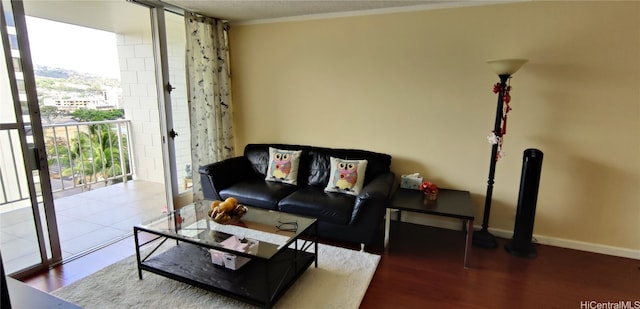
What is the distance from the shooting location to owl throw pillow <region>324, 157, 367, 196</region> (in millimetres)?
3172

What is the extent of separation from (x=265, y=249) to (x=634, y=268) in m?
2.99

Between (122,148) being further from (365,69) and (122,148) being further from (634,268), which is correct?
(634,268)

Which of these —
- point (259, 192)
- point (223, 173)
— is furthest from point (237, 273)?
point (223, 173)

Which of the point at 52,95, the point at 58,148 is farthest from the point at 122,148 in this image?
the point at 52,95

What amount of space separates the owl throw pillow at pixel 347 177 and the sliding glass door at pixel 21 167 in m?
2.36

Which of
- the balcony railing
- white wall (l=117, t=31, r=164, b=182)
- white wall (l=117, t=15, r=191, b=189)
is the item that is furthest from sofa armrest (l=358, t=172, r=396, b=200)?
the balcony railing

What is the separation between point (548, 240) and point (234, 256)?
2858mm

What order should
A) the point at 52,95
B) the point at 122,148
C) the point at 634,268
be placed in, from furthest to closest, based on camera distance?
1. the point at 122,148
2. the point at 52,95
3. the point at 634,268

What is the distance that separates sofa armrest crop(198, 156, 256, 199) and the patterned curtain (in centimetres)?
42

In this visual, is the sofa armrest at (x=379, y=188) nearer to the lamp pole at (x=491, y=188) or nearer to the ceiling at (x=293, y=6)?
the lamp pole at (x=491, y=188)

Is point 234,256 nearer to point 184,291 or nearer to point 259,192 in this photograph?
point 184,291

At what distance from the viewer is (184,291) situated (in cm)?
221

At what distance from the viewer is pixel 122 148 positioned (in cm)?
480

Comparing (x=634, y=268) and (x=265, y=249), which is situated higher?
(x=265, y=249)
